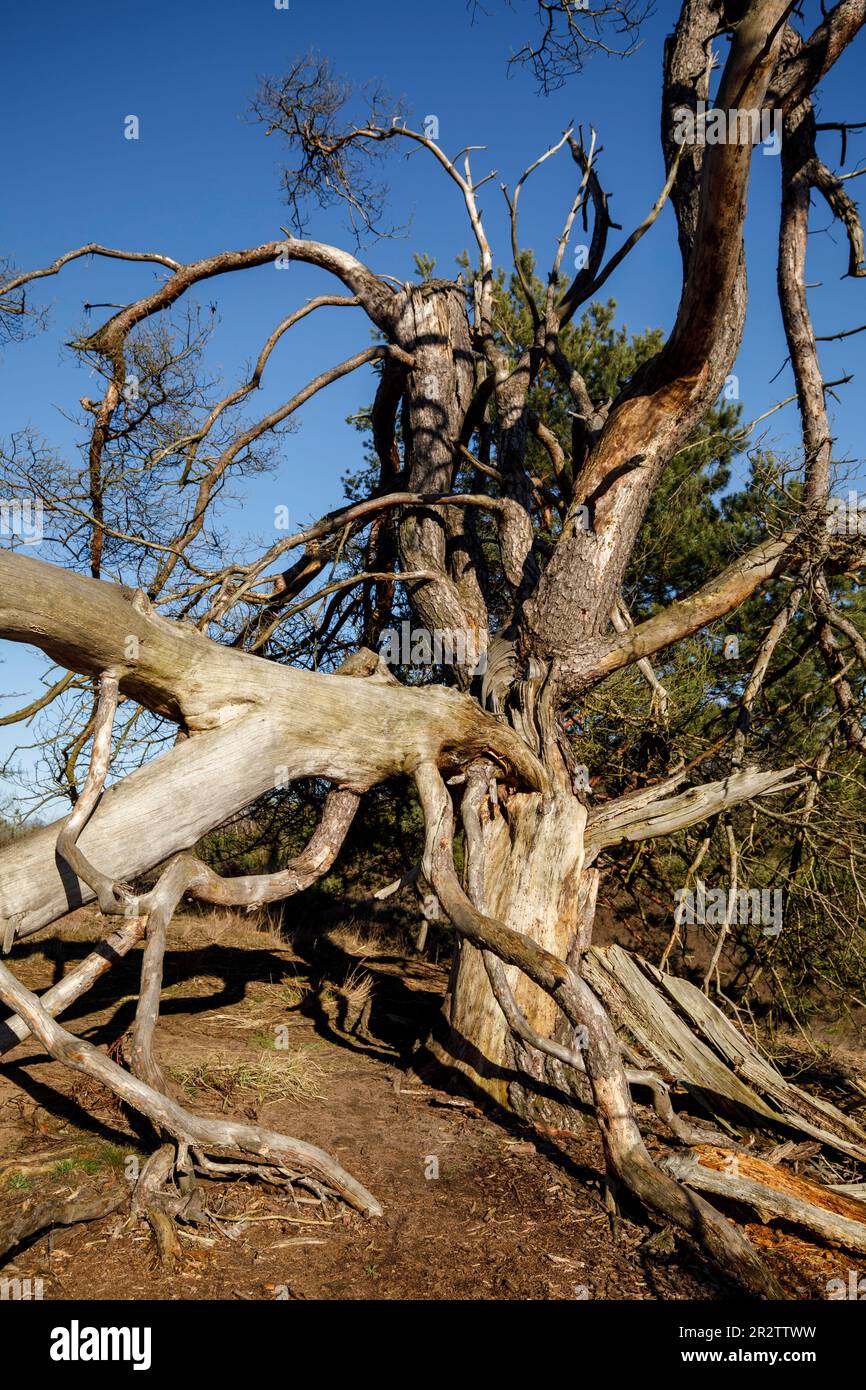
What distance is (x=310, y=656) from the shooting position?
27.7ft

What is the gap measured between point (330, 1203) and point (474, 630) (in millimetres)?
4459

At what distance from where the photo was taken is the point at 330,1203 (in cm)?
421

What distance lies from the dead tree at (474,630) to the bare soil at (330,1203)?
8.9 inches

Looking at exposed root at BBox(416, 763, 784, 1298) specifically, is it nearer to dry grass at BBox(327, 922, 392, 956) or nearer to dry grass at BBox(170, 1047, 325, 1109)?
dry grass at BBox(170, 1047, 325, 1109)

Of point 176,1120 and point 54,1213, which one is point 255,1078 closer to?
point 176,1120

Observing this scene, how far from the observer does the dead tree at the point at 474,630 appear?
448cm

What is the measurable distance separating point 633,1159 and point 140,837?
2.73 metres

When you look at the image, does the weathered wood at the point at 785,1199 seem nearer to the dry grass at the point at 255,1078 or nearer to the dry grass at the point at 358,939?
the dry grass at the point at 255,1078

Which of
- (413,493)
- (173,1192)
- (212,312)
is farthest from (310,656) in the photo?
(173,1192)

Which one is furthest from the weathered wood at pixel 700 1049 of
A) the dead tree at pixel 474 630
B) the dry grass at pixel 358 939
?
the dry grass at pixel 358 939

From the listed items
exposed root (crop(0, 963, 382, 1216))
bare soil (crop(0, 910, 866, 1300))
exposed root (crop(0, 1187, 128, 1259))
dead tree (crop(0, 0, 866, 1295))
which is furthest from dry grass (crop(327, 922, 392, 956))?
exposed root (crop(0, 1187, 128, 1259))

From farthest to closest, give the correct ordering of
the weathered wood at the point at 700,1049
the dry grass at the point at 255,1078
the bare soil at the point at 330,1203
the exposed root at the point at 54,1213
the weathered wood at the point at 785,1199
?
the weathered wood at the point at 700,1049 < the dry grass at the point at 255,1078 < the weathered wood at the point at 785,1199 < the bare soil at the point at 330,1203 < the exposed root at the point at 54,1213
